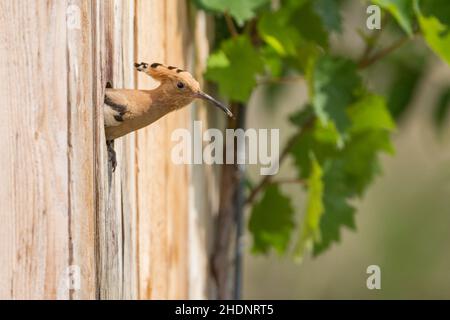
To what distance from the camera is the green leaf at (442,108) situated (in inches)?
166

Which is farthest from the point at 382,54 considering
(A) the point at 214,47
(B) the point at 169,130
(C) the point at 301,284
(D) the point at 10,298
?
(C) the point at 301,284

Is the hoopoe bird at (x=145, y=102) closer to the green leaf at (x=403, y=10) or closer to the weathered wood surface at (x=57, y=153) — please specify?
the weathered wood surface at (x=57, y=153)

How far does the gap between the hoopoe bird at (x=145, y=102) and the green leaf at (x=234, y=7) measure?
72 centimetres

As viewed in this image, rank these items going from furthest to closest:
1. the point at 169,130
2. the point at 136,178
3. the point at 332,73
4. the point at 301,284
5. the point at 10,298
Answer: the point at 301,284 → the point at 332,73 → the point at 169,130 → the point at 136,178 → the point at 10,298

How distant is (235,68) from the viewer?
2.80m

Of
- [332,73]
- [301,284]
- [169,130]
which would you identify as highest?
[332,73]

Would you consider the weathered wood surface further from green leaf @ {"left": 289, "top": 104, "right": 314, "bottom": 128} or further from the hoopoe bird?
green leaf @ {"left": 289, "top": 104, "right": 314, "bottom": 128}

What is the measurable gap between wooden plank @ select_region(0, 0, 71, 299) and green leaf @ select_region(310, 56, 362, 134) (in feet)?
4.08

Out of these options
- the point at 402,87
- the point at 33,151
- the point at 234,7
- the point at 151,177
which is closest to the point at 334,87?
the point at 234,7

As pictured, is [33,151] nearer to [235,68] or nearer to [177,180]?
[177,180]

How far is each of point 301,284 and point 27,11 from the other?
4.71m

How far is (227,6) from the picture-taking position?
2.66 metres

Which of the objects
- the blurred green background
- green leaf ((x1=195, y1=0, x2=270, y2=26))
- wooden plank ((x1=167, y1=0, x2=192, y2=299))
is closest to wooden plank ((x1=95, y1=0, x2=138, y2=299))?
wooden plank ((x1=167, y1=0, x2=192, y2=299))

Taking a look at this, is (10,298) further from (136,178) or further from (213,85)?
(213,85)
